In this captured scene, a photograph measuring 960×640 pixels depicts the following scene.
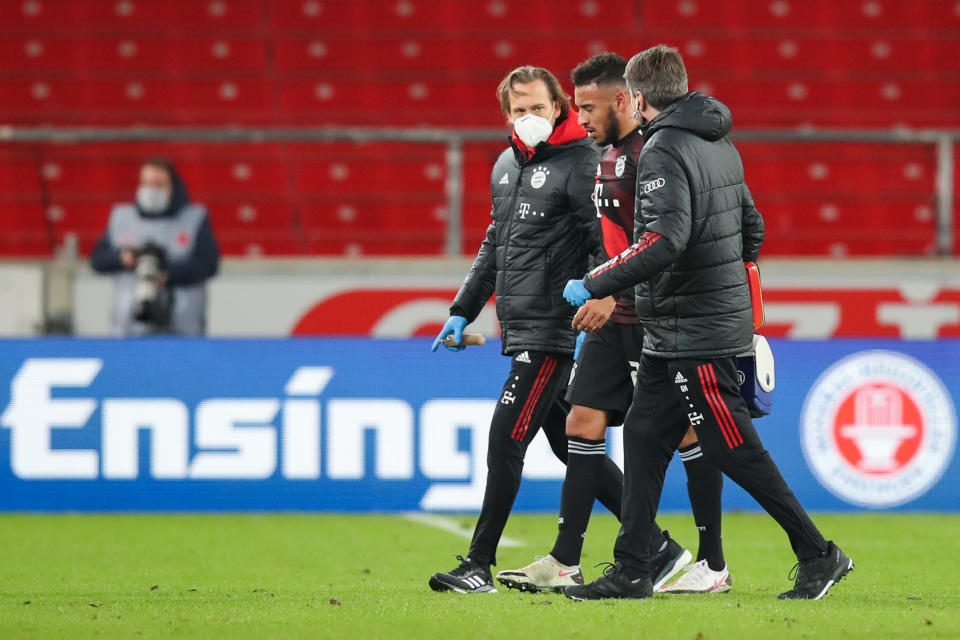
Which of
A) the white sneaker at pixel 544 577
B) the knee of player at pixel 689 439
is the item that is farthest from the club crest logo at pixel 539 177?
the white sneaker at pixel 544 577

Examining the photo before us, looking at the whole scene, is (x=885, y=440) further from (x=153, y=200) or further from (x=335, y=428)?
(x=153, y=200)

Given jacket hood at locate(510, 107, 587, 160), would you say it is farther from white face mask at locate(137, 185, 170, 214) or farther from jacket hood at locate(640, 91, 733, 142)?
white face mask at locate(137, 185, 170, 214)

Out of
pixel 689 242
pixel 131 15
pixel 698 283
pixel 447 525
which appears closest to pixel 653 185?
pixel 689 242

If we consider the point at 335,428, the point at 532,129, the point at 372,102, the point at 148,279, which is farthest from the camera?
the point at 372,102

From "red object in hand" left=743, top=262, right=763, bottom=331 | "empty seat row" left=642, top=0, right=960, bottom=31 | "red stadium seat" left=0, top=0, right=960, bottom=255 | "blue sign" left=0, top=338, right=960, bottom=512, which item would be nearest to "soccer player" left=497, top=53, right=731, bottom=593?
"red object in hand" left=743, top=262, right=763, bottom=331

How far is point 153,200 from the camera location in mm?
9617

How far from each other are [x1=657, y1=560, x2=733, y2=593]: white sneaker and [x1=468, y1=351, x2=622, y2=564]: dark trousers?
2.22ft

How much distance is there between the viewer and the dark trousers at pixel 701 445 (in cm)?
501

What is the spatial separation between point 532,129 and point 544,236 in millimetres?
388

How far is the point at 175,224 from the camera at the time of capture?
31.5ft

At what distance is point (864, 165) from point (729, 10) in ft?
7.68

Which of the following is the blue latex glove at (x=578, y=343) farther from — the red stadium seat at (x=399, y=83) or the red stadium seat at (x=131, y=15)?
the red stadium seat at (x=131, y=15)

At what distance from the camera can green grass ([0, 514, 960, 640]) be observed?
179 inches

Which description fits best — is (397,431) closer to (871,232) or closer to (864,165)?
(871,232)
